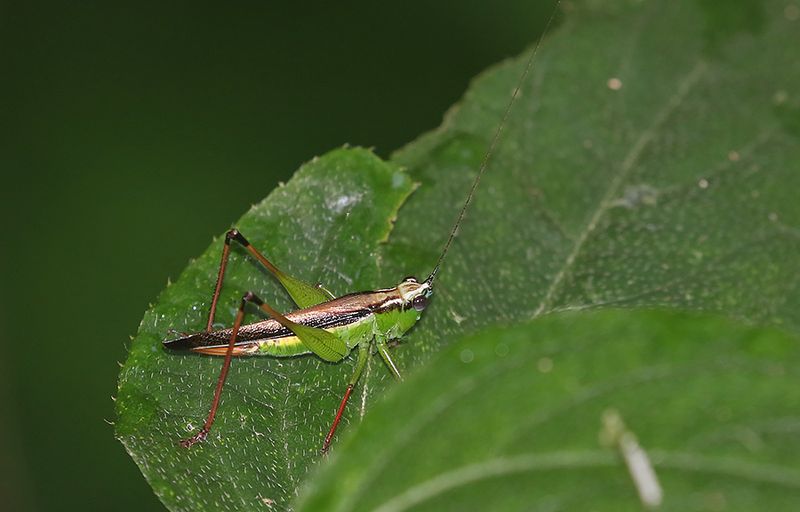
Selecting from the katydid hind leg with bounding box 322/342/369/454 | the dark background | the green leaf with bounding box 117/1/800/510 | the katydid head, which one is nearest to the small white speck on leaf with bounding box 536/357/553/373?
the green leaf with bounding box 117/1/800/510

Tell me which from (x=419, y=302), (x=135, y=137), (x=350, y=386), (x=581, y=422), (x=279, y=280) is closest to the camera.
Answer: (x=581, y=422)

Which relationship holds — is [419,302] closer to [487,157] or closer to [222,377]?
[487,157]

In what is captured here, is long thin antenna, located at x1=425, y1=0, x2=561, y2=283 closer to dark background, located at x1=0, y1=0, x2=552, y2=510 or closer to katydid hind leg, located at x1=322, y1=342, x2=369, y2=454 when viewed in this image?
katydid hind leg, located at x1=322, y1=342, x2=369, y2=454

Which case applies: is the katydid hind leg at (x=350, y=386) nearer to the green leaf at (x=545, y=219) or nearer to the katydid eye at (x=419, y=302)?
the green leaf at (x=545, y=219)

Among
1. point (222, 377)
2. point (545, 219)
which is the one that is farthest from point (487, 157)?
point (222, 377)

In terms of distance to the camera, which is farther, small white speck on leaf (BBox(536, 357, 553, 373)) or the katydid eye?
the katydid eye

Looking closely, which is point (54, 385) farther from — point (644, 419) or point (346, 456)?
point (644, 419)

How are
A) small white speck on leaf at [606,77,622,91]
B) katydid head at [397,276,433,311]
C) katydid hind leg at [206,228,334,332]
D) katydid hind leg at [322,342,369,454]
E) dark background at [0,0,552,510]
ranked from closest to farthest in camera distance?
katydid hind leg at [322,342,369,454]
katydid hind leg at [206,228,334,332]
katydid head at [397,276,433,311]
small white speck on leaf at [606,77,622,91]
dark background at [0,0,552,510]

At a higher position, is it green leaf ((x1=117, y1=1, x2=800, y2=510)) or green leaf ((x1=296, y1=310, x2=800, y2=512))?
green leaf ((x1=296, y1=310, x2=800, y2=512))

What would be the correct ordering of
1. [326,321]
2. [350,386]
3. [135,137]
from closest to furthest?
[350,386] < [326,321] < [135,137]
